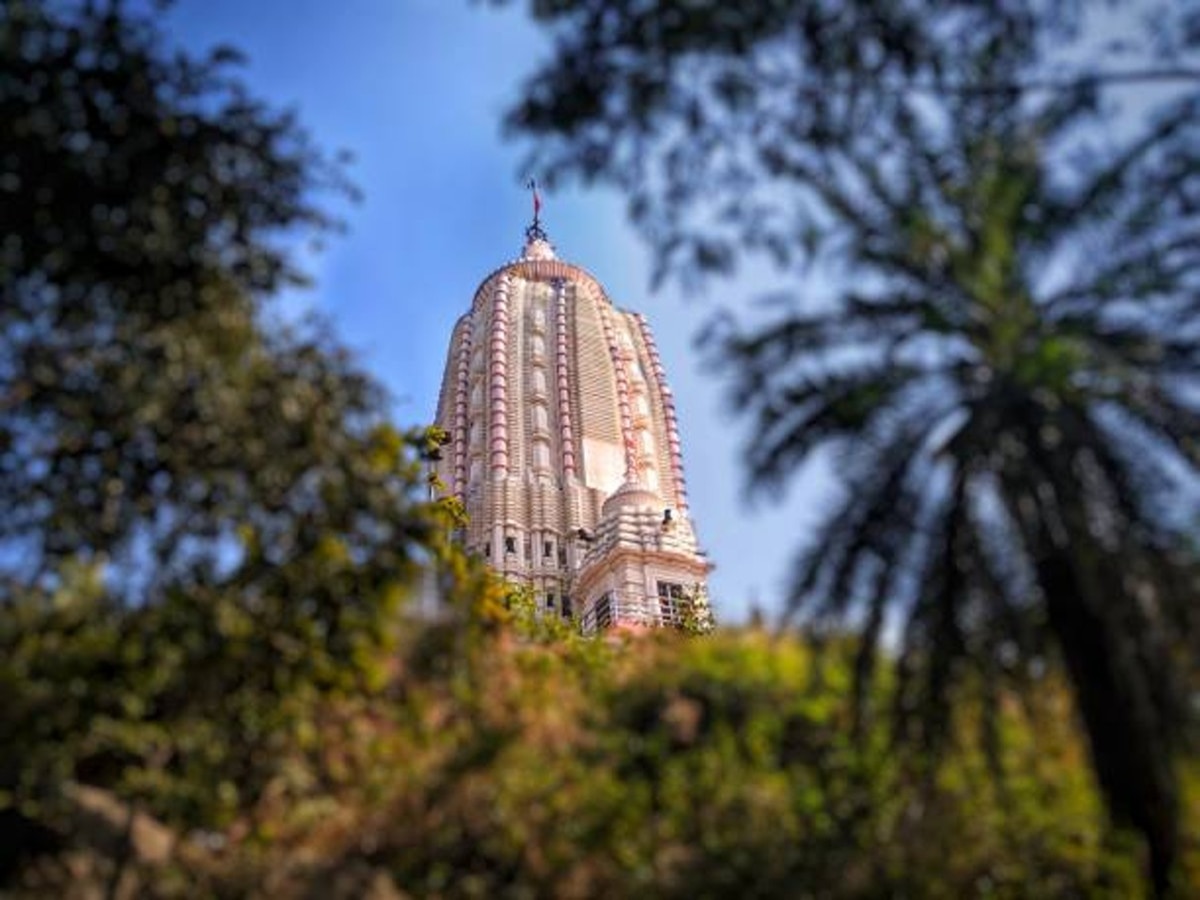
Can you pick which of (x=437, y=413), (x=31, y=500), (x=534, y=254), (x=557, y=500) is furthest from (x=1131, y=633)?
(x=534, y=254)

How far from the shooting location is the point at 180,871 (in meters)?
8.59

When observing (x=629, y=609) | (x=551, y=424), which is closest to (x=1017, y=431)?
(x=629, y=609)

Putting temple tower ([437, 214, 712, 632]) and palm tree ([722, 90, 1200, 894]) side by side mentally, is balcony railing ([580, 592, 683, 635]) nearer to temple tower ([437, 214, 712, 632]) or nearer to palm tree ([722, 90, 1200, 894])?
temple tower ([437, 214, 712, 632])

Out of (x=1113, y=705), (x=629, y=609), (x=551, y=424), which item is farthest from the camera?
(x=551, y=424)

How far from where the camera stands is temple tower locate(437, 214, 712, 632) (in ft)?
171

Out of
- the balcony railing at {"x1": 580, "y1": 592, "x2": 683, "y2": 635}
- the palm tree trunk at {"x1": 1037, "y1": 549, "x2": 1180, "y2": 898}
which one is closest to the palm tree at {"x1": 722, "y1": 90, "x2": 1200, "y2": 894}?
the palm tree trunk at {"x1": 1037, "y1": 549, "x2": 1180, "y2": 898}

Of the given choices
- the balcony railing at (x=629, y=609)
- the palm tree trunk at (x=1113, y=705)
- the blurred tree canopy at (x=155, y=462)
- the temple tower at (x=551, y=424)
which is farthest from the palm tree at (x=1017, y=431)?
the temple tower at (x=551, y=424)

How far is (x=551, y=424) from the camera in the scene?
5659 centimetres

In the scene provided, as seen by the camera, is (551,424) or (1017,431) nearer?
(1017,431)

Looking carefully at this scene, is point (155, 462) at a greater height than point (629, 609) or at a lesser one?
lesser

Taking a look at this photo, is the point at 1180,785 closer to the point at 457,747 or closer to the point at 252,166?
the point at 457,747

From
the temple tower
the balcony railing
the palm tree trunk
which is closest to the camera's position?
the palm tree trunk

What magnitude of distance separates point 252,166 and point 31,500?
3.41 meters

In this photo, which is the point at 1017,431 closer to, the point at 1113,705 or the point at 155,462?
the point at 1113,705
